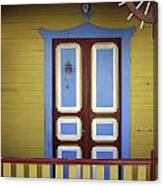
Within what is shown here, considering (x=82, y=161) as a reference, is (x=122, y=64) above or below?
above

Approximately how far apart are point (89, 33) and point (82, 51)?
71mm

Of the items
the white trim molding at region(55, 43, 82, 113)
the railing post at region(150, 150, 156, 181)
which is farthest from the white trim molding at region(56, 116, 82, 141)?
the railing post at region(150, 150, 156, 181)

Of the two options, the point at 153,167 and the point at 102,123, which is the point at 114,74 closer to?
the point at 102,123

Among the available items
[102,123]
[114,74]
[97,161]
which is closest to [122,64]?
[114,74]

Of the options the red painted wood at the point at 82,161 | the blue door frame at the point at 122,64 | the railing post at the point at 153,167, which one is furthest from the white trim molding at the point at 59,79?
the railing post at the point at 153,167

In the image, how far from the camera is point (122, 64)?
172cm

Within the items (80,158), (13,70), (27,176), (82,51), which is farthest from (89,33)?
(27,176)

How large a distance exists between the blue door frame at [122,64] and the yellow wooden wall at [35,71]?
17 mm

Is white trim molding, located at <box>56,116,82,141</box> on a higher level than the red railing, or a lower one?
higher

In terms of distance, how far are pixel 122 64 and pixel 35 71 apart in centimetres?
33

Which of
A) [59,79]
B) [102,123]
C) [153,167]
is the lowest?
[153,167]

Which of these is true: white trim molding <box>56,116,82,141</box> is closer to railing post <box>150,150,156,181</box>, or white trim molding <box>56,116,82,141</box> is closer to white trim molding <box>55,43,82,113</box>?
white trim molding <box>55,43,82,113</box>

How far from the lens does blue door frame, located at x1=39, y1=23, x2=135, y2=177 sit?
1720 millimetres

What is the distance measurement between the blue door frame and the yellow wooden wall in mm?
17
